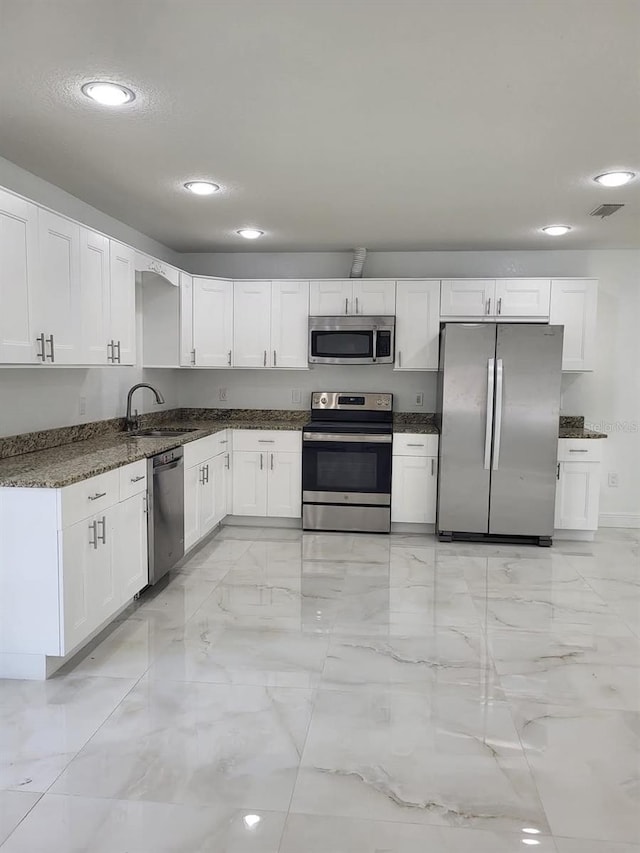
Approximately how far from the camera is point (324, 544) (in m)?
4.84

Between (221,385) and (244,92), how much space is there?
3641mm

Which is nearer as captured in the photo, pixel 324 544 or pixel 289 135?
pixel 289 135

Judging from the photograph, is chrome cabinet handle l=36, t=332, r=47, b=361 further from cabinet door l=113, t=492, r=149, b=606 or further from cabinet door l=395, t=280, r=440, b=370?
cabinet door l=395, t=280, r=440, b=370

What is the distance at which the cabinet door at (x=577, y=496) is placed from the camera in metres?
4.89

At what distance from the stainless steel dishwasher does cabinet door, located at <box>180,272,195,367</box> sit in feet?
4.08

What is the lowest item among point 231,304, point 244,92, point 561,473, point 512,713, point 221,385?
point 512,713

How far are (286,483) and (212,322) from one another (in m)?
1.51

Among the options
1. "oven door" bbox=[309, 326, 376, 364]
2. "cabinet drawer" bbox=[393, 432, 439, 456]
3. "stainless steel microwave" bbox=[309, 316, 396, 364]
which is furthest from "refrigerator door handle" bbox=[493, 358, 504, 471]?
"oven door" bbox=[309, 326, 376, 364]

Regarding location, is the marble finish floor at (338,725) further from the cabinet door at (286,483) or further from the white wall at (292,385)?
the white wall at (292,385)

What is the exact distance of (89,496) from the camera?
2752mm

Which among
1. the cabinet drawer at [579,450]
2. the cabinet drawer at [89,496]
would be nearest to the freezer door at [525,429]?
the cabinet drawer at [579,450]

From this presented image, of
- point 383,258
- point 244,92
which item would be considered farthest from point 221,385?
point 244,92

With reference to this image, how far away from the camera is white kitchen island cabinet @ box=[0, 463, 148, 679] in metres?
2.52

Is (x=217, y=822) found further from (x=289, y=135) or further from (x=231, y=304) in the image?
(x=231, y=304)
